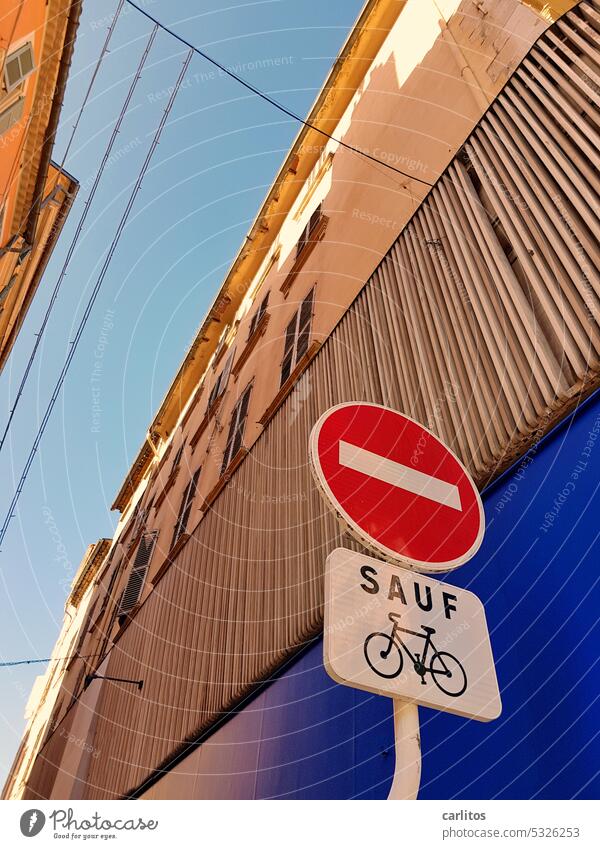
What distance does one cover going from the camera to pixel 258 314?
12641 mm

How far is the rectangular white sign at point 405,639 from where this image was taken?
1631 millimetres

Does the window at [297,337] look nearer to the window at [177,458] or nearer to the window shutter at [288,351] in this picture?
the window shutter at [288,351]

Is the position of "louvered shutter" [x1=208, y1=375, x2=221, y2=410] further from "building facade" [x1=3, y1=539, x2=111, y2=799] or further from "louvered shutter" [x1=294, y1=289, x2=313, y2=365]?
"building facade" [x1=3, y1=539, x2=111, y2=799]

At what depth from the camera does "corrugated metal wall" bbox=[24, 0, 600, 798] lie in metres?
3.77

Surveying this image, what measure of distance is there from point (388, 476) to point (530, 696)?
1486 millimetres

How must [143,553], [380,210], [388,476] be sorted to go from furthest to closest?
[143,553] → [380,210] → [388,476]

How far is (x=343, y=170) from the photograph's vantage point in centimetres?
1009

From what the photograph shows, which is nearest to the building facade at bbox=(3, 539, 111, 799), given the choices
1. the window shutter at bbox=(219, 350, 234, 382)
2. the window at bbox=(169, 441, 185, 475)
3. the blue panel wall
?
the window at bbox=(169, 441, 185, 475)

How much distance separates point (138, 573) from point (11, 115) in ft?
27.7

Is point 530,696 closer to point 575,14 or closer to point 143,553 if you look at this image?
point 575,14

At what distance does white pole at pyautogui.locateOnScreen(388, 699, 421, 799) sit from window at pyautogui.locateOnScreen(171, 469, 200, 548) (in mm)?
9213

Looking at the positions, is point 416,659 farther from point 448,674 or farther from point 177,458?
point 177,458

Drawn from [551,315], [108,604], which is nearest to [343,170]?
[551,315]

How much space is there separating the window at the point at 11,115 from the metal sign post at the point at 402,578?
7.26 meters
